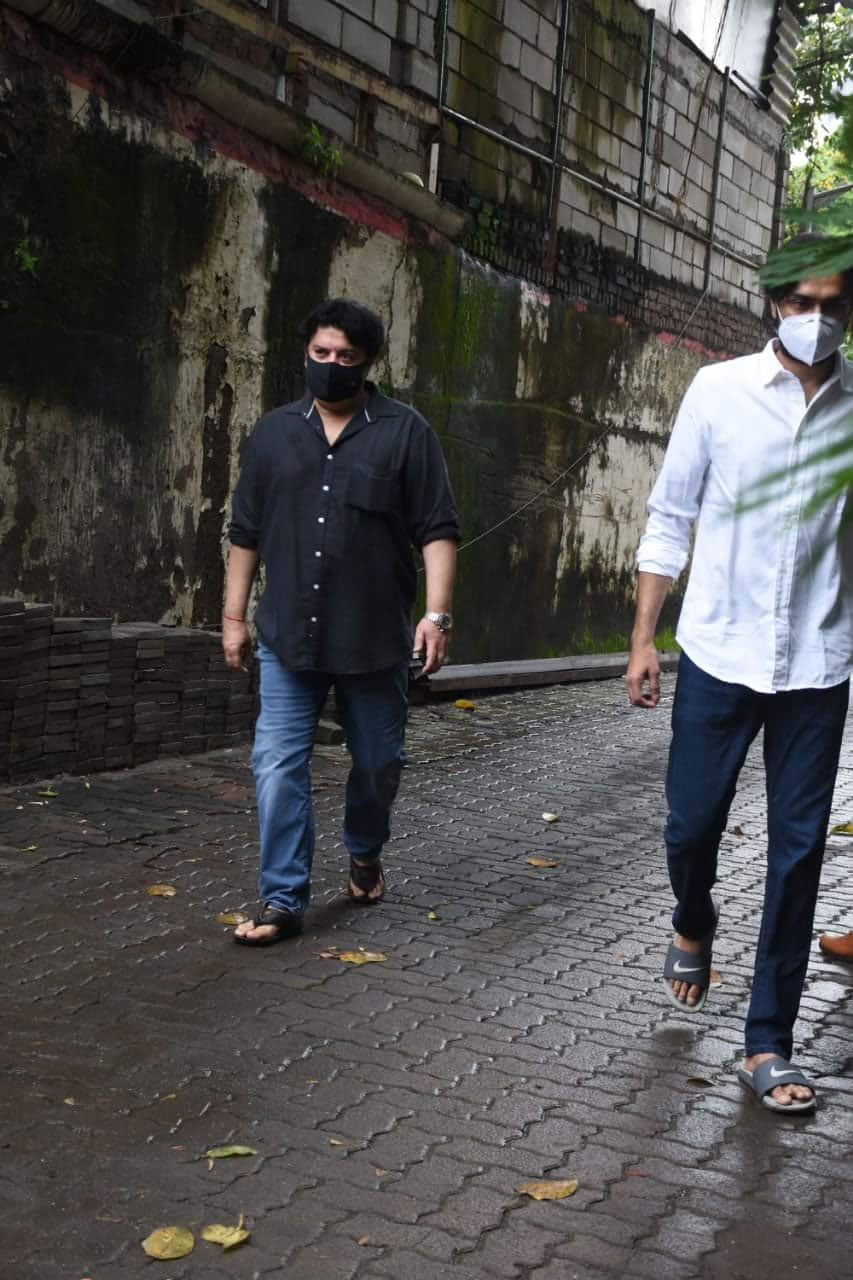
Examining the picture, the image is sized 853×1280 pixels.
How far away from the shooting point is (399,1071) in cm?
398

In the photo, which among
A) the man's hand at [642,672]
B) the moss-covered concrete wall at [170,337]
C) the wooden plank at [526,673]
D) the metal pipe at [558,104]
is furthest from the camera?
the metal pipe at [558,104]

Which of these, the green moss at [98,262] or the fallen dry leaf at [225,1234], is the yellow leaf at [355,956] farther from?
the green moss at [98,262]

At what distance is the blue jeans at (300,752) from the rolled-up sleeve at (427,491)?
1.55ft

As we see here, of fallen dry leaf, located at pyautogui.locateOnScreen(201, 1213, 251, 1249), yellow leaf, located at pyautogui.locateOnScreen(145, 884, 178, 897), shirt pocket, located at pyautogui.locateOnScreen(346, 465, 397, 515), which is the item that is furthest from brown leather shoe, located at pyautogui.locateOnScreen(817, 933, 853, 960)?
fallen dry leaf, located at pyautogui.locateOnScreen(201, 1213, 251, 1249)

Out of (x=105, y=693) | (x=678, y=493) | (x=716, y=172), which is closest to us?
(x=678, y=493)

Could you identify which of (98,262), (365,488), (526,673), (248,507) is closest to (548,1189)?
(365,488)

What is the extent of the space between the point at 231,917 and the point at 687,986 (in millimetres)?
1674

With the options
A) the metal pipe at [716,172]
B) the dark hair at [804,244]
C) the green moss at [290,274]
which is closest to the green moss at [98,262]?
the green moss at [290,274]

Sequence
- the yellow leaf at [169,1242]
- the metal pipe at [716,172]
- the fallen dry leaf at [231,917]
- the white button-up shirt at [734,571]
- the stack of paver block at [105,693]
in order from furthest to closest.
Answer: the metal pipe at [716,172]
the stack of paver block at [105,693]
the fallen dry leaf at [231,917]
the white button-up shirt at [734,571]
the yellow leaf at [169,1242]

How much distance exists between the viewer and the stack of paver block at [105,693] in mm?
7055

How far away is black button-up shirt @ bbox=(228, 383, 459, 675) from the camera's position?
200 inches

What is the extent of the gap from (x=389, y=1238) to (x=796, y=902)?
137cm

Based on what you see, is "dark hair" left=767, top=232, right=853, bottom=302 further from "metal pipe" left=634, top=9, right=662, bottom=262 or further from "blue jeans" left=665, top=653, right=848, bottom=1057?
"metal pipe" left=634, top=9, right=662, bottom=262

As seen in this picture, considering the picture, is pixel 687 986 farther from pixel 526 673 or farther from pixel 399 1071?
pixel 526 673
